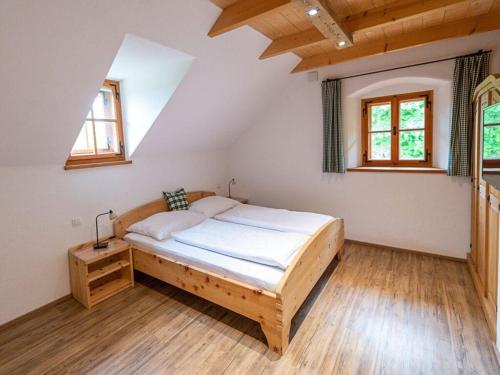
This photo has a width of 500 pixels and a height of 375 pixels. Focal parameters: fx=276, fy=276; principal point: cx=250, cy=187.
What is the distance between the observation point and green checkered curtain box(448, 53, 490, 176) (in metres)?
2.77

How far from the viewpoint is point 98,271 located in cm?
269

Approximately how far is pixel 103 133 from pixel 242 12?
80.5 inches

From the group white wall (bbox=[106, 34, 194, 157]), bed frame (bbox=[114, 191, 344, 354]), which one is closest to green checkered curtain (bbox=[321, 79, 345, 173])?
bed frame (bbox=[114, 191, 344, 354])

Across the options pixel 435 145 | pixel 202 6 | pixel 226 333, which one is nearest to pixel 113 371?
pixel 226 333

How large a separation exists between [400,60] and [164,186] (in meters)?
3.29

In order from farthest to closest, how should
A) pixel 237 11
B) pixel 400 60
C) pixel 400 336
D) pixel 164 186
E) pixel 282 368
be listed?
pixel 164 186 < pixel 400 60 < pixel 237 11 < pixel 400 336 < pixel 282 368

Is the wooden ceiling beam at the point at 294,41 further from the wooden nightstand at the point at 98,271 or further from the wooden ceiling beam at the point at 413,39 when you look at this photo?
the wooden nightstand at the point at 98,271

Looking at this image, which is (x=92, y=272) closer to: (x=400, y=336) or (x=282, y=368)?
(x=282, y=368)

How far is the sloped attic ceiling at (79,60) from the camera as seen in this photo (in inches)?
66.4

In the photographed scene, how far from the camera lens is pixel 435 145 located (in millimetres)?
3381

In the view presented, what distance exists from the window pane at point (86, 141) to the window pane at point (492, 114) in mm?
3651

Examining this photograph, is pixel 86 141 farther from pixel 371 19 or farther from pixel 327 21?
pixel 371 19

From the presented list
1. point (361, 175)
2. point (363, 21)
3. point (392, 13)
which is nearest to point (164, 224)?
point (361, 175)

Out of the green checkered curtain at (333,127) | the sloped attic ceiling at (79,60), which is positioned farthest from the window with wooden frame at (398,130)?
the sloped attic ceiling at (79,60)
